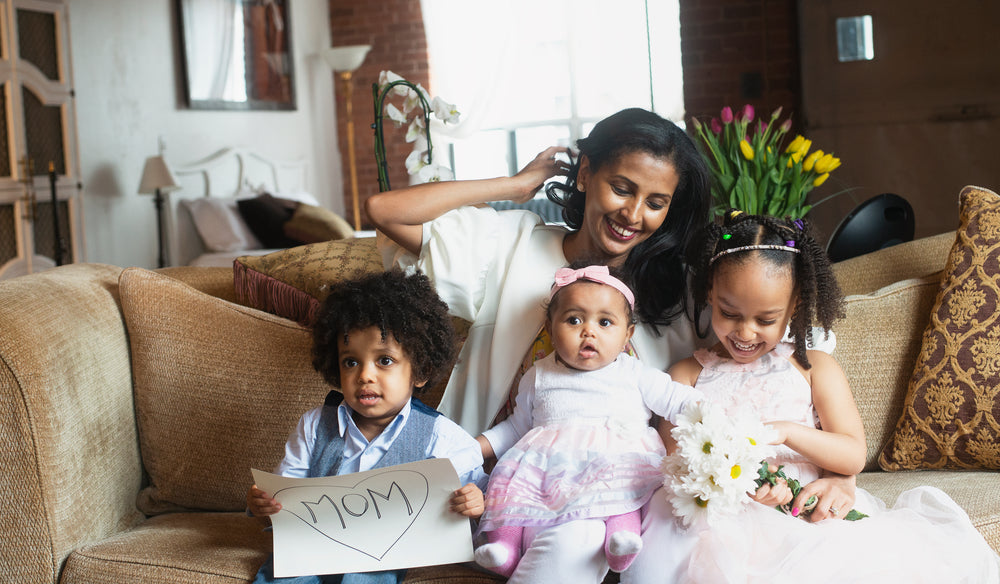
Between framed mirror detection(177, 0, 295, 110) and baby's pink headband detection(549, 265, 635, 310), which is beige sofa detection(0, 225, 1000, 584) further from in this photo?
framed mirror detection(177, 0, 295, 110)

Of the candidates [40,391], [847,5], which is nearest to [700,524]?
[40,391]

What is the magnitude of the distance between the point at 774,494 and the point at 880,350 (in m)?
0.72

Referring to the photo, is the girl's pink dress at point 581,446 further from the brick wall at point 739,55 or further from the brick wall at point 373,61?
the brick wall at point 373,61

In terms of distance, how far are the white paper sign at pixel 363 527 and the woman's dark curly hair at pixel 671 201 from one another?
633 millimetres

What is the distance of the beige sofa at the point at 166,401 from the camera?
5.29 ft

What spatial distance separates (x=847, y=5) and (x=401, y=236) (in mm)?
4255

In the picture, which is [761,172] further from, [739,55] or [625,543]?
[739,55]

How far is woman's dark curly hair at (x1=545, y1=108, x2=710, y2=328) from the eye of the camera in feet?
5.92

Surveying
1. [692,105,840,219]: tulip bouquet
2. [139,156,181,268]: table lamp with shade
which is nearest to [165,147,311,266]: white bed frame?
[139,156,181,268]: table lamp with shade

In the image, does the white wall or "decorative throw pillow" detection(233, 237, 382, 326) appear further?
the white wall

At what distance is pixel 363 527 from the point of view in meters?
1.50

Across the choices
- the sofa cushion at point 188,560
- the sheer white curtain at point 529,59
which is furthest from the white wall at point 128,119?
the sofa cushion at point 188,560

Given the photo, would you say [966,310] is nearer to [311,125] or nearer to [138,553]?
[138,553]

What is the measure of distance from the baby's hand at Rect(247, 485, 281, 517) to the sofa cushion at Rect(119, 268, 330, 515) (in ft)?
1.21
